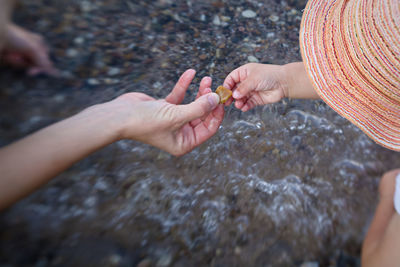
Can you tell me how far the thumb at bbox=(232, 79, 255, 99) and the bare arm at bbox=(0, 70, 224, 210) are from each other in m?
0.21

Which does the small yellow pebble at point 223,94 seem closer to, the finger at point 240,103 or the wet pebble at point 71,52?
the finger at point 240,103

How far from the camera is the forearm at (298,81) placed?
1964mm

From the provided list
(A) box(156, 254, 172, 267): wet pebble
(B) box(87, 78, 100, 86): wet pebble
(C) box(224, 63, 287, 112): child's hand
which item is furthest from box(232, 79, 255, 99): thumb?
(A) box(156, 254, 172, 267): wet pebble

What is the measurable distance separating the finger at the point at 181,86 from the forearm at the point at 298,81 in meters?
0.77

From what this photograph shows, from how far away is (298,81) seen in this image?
197 centimetres

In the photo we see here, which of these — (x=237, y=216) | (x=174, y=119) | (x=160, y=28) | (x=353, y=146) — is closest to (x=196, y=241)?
(x=237, y=216)

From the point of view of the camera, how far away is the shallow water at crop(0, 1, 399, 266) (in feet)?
5.16

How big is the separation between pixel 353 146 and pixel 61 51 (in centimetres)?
255

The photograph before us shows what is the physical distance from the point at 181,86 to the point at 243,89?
0.47 meters

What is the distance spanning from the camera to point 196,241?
1.66m

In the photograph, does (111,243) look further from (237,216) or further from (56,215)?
(237,216)

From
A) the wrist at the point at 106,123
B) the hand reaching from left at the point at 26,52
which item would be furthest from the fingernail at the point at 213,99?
the hand reaching from left at the point at 26,52

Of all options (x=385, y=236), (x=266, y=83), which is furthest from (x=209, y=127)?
(x=385, y=236)

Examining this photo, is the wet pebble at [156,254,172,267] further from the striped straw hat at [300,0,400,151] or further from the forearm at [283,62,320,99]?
the forearm at [283,62,320,99]
